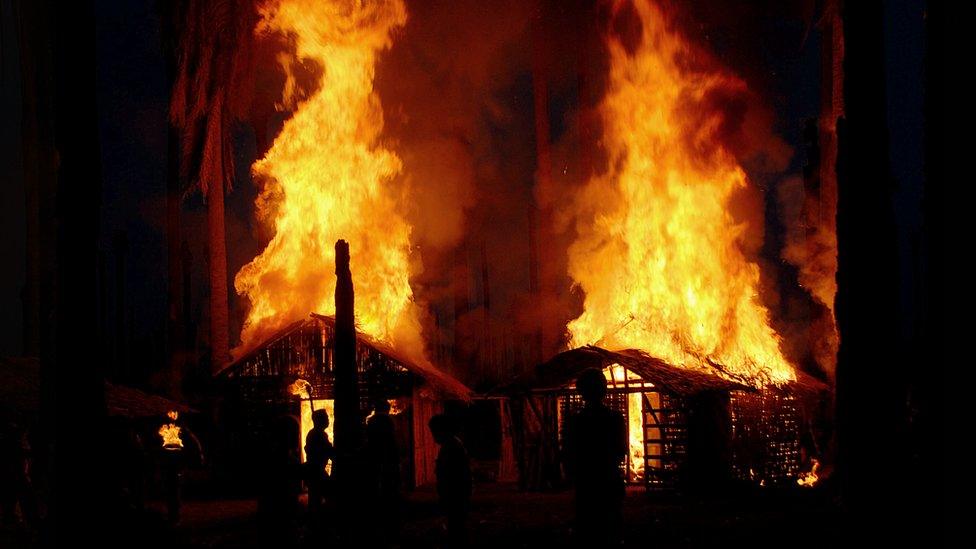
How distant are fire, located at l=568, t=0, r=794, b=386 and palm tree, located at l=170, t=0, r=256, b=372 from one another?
975 centimetres

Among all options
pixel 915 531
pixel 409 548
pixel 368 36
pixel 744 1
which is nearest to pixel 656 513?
pixel 409 548

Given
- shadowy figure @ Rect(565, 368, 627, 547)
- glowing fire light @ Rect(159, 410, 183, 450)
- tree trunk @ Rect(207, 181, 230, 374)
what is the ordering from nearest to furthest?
shadowy figure @ Rect(565, 368, 627, 547) < glowing fire light @ Rect(159, 410, 183, 450) < tree trunk @ Rect(207, 181, 230, 374)

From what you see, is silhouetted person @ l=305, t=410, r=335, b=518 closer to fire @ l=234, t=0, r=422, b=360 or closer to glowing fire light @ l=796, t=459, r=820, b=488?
glowing fire light @ l=796, t=459, r=820, b=488

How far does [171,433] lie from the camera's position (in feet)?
68.1

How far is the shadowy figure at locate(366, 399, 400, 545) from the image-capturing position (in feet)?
37.7

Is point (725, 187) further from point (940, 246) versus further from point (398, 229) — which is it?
point (940, 246)

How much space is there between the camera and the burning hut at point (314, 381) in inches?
877

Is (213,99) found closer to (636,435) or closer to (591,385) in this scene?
(636,435)

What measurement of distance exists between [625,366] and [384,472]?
9920 mm

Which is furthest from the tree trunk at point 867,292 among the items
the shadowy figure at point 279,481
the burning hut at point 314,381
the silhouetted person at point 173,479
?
the burning hut at point 314,381

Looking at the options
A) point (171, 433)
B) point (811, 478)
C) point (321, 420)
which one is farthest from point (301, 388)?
point (811, 478)

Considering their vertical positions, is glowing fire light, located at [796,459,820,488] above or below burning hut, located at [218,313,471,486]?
below

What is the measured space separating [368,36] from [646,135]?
8080mm

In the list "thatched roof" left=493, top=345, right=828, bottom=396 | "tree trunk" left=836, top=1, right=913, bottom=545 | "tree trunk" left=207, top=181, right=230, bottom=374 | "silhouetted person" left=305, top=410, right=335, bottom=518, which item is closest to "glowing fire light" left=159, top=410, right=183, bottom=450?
"tree trunk" left=207, top=181, right=230, bottom=374
